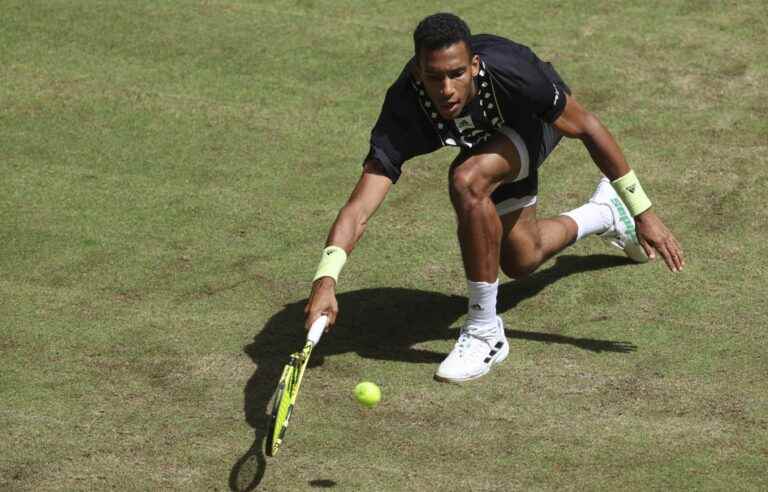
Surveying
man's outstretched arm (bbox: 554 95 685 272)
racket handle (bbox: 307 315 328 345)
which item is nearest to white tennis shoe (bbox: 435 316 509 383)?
man's outstretched arm (bbox: 554 95 685 272)

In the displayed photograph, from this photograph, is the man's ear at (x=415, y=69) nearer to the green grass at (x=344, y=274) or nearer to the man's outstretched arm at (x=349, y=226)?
the man's outstretched arm at (x=349, y=226)

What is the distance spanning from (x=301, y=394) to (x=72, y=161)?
12.2 feet

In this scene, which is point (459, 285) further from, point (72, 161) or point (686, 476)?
point (72, 161)

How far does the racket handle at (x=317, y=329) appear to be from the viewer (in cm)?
610

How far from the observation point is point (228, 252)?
864 cm

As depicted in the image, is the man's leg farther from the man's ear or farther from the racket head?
the racket head

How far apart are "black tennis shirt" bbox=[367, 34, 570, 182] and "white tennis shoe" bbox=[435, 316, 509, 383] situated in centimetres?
94

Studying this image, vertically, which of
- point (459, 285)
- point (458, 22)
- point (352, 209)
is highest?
point (458, 22)

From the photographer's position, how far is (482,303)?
7172 mm

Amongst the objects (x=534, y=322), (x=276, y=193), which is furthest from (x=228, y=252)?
(x=534, y=322)

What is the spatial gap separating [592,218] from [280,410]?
3161mm

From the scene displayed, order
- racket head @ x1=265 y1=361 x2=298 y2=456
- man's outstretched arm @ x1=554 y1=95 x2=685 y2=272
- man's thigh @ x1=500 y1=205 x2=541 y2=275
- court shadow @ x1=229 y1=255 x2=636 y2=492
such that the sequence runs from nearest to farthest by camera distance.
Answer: racket head @ x1=265 y1=361 x2=298 y2=456, man's outstretched arm @ x1=554 y1=95 x2=685 y2=272, court shadow @ x1=229 y1=255 x2=636 y2=492, man's thigh @ x1=500 y1=205 x2=541 y2=275

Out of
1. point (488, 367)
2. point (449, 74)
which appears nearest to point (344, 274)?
point (488, 367)

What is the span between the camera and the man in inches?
269
